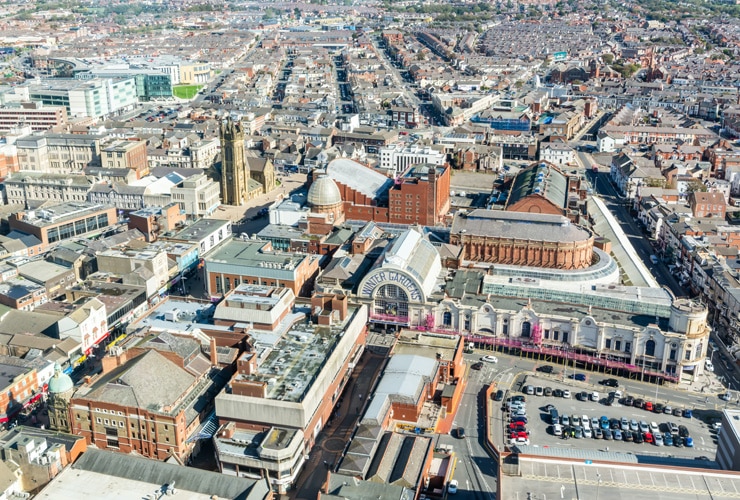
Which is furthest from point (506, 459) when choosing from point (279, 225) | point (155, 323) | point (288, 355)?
point (279, 225)

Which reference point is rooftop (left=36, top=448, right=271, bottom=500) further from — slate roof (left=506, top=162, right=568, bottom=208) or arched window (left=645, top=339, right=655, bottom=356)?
slate roof (left=506, top=162, right=568, bottom=208)

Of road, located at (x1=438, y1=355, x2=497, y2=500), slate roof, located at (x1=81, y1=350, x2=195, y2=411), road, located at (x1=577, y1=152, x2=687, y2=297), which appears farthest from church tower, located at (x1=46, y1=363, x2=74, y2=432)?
road, located at (x1=577, y1=152, x2=687, y2=297)

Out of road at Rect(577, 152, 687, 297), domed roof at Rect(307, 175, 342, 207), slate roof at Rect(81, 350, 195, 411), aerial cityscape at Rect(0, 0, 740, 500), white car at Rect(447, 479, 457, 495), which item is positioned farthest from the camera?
domed roof at Rect(307, 175, 342, 207)

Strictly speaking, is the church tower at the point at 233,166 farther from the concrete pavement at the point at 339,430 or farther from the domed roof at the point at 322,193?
the concrete pavement at the point at 339,430

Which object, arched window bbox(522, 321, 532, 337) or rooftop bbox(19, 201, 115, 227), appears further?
rooftop bbox(19, 201, 115, 227)

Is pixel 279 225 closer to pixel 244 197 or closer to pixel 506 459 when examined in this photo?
pixel 244 197

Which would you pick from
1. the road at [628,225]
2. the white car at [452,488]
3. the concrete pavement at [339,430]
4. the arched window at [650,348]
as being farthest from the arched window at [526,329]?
the road at [628,225]

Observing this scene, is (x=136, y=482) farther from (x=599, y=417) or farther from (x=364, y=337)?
(x=599, y=417)
